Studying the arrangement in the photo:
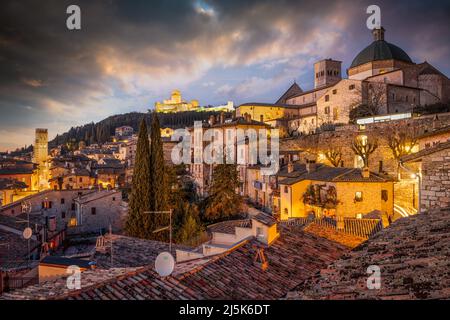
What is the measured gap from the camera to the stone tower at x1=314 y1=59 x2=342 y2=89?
56594 mm

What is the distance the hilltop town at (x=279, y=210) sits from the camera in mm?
5109

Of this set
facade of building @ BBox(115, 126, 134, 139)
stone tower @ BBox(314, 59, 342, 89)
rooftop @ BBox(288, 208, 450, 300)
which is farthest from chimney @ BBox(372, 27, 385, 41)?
facade of building @ BBox(115, 126, 134, 139)

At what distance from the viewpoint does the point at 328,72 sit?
186 ft

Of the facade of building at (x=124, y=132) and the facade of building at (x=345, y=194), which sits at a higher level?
the facade of building at (x=124, y=132)

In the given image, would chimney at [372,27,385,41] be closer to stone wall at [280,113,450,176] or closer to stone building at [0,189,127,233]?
stone wall at [280,113,450,176]

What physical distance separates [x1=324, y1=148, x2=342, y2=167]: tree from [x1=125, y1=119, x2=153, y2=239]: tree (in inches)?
708

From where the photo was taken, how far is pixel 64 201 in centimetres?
3028

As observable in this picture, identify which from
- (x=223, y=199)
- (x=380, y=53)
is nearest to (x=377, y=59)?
(x=380, y=53)

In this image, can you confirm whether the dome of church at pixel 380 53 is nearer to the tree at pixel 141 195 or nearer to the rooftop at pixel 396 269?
the tree at pixel 141 195

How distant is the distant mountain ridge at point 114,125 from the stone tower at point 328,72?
42252 mm

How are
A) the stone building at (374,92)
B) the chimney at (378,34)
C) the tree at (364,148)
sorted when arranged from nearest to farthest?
the tree at (364,148) < the stone building at (374,92) < the chimney at (378,34)

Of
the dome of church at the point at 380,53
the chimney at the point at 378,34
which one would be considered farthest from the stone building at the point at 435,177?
the chimney at the point at 378,34
